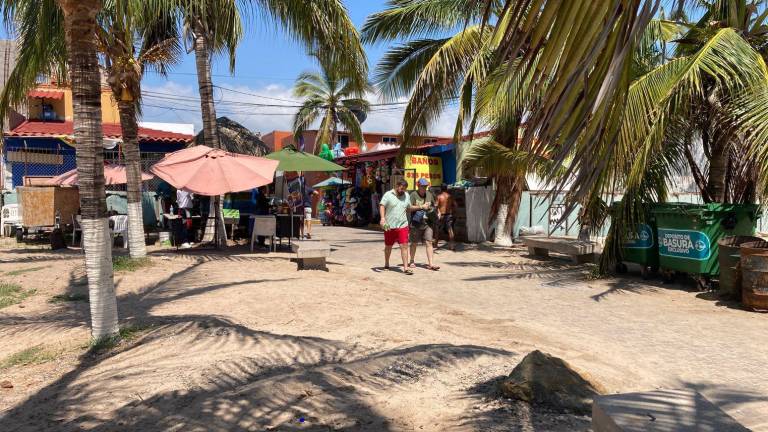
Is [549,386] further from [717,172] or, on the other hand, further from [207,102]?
[207,102]

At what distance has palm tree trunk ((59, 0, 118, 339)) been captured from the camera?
552 centimetres

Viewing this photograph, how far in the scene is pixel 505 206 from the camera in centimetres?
1562

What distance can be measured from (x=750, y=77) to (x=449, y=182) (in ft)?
41.9

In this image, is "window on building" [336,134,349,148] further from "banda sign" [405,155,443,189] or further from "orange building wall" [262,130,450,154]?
"banda sign" [405,155,443,189]

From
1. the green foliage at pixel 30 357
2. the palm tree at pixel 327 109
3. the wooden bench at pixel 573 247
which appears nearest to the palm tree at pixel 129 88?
the green foliage at pixel 30 357

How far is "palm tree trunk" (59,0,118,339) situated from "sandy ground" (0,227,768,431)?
466 mm

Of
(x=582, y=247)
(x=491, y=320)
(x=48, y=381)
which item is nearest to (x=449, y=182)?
(x=582, y=247)

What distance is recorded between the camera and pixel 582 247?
11.6 m

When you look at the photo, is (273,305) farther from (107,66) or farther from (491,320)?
(107,66)

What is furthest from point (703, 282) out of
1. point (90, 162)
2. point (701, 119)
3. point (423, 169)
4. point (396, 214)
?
point (423, 169)

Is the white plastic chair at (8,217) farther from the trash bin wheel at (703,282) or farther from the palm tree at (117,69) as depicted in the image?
the trash bin wheel at (703,282)

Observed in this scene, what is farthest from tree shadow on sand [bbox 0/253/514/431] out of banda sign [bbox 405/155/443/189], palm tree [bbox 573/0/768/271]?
banda sign [bbox 405/155/443/189]

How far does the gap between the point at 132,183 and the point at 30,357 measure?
20.7ft

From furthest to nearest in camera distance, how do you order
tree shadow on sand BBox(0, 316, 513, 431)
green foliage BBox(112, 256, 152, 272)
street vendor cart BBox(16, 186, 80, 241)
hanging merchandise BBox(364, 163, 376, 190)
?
hanging merchandise BBox(364, 163, 376, 190)
street vendor cart BBox(16, 186, 80, 241)
green foliage BBox(112, 256, 152, 272)
tree shadow on sand BBox(0, 316, 513, 431)
